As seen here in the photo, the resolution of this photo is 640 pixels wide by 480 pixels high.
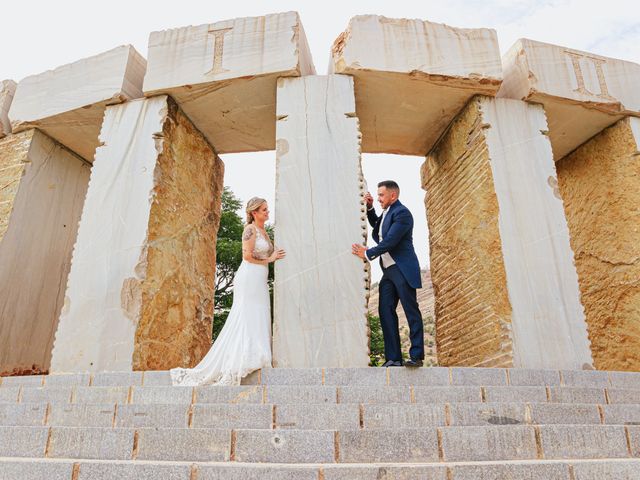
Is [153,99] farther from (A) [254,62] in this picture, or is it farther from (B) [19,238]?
(B) [19,238]

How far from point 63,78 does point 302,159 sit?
3.71 metres

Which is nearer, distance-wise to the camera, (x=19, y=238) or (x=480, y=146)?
(x=480, y=146)

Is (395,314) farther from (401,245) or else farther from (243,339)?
(243,339)

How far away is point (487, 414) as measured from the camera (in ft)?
10.9

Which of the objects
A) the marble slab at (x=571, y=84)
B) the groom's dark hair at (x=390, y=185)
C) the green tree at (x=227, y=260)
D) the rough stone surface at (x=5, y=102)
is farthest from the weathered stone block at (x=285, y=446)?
the green tree at (x=227, y=260)

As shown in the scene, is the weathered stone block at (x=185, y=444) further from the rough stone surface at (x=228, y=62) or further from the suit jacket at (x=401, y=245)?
the rough stone surface at (x=228, y=62)

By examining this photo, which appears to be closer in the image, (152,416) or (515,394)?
(152,416)

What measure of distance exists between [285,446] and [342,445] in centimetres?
31

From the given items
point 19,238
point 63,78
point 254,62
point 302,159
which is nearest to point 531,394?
point 302,159

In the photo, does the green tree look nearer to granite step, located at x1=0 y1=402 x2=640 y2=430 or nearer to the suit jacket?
the suit jacket

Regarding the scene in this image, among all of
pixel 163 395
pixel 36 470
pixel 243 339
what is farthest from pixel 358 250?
pixel 36 470

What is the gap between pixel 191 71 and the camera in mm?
6219

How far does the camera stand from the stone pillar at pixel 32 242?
6477 mm

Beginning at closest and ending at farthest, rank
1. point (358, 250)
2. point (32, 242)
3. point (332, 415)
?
point (332, 415) → point (358, 250) → point (32, 242)
